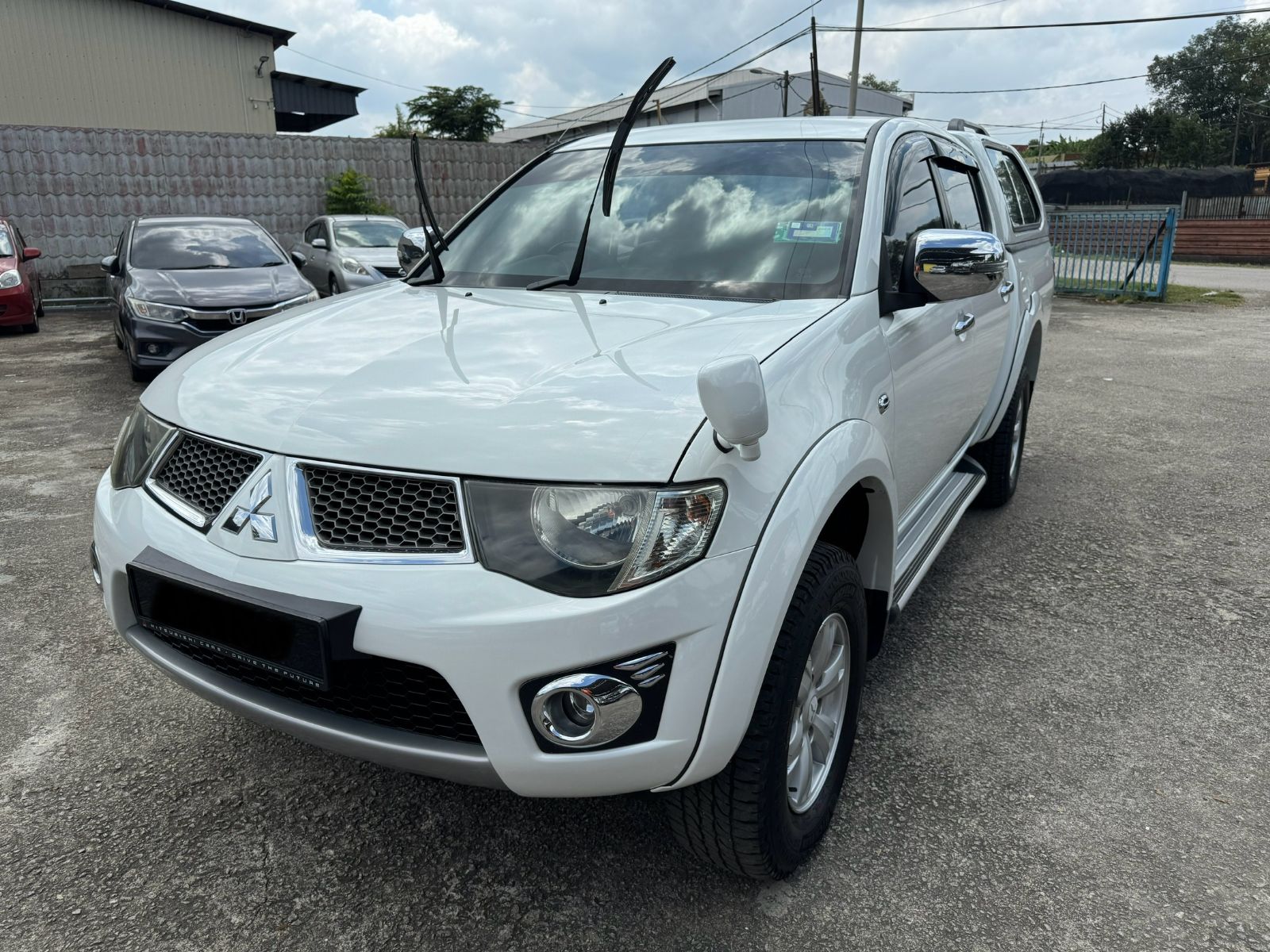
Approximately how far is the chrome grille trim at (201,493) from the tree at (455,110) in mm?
45278

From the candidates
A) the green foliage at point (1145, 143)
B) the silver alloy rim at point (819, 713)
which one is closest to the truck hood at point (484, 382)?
the silver alloy rim at point (819, 713)

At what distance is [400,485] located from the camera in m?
1.83

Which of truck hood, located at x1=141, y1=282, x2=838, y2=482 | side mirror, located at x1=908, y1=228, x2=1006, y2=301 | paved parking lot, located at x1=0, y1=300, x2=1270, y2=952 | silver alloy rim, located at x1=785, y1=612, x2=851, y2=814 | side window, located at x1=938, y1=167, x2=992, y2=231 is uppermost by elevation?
side window, located at x1=938, y1=167, x2=992, y2=231

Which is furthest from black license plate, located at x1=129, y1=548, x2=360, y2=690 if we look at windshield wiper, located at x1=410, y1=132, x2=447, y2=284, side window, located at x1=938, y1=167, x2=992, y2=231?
side window, located at x1=938, y1=167, x2=992, y2=231

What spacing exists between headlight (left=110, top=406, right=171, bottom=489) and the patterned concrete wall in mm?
14947

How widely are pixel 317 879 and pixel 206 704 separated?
3.16 ft

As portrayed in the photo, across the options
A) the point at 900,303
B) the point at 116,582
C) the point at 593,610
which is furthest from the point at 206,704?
the point at 900,303

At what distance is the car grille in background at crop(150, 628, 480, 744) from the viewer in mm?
1799

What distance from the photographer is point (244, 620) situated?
188cm

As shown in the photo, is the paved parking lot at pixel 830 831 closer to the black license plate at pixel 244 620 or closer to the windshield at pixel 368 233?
the black license plate at pixel 244 620

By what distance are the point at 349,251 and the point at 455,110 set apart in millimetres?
36270

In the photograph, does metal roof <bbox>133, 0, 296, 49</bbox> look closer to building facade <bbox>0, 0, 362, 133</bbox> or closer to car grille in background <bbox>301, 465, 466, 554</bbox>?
building facade <bbox>0, 0, 362, 133</bbox>

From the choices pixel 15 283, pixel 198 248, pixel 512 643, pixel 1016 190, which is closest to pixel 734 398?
pixel 512 643

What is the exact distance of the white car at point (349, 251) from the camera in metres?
11.1
